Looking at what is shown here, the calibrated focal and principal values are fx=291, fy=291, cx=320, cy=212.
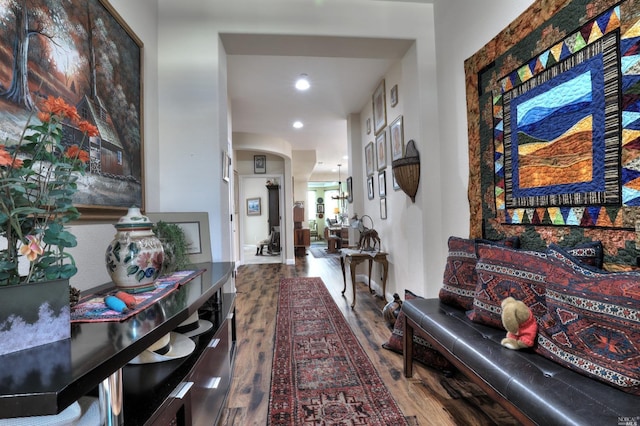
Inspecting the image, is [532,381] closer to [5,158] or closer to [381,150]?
[5,158]

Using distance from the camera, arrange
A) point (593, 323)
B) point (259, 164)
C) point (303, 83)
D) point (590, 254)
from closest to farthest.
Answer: point (593, 323), point (590, 254), point (303, 83), point (259, 164)

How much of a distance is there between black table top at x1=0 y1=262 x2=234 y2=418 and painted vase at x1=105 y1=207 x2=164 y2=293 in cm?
22

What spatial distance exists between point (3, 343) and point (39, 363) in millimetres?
115

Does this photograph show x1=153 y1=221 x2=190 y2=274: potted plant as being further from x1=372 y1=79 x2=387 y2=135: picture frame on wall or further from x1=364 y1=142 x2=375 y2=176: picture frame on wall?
x1=364 y1=142 x2=375 y2=176: picture frame on wall

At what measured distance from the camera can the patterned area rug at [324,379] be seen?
5.25 feet

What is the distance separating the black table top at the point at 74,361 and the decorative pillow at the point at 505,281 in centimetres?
143

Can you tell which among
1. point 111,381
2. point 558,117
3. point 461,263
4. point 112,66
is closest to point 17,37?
point 112,66

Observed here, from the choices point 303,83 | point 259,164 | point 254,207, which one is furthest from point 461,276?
point 254,207

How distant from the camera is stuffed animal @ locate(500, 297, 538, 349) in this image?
124 centimetres

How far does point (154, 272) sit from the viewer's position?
115cm

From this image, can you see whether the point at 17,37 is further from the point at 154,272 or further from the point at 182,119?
the point at 182,119

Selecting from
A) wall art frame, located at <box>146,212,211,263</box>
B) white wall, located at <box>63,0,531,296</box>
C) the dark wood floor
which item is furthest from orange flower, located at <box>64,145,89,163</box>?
the dark wood floor

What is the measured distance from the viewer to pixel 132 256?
1.08 metres

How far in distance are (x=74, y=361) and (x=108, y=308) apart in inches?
14.8
